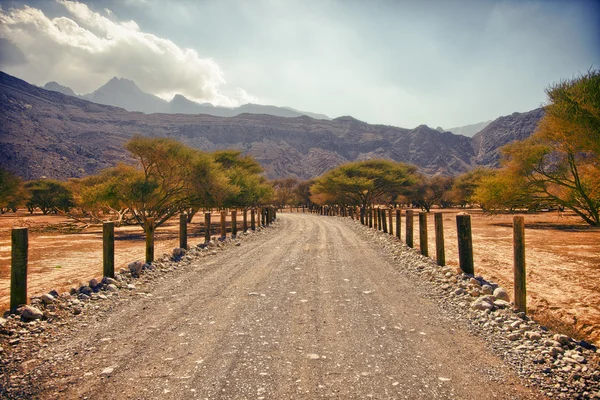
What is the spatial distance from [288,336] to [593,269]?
1039 centimetres

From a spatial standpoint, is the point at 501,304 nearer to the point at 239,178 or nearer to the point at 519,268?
the point at 519,268

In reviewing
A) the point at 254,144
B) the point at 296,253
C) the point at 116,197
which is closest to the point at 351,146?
the point at 254,144

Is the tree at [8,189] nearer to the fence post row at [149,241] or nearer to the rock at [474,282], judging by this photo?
the fence post row at [149,241]

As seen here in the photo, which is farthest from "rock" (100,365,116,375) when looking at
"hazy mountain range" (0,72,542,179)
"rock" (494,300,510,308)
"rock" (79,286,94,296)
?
"hazy mountain range" (0,72,542,179)

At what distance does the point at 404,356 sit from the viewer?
407 centimetres

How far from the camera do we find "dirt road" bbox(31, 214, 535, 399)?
339cm

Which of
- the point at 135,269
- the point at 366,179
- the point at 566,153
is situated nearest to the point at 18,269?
the point at 135,269

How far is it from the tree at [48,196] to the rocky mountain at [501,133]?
148224mm

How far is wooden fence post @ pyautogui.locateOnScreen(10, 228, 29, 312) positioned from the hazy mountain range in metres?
98.7

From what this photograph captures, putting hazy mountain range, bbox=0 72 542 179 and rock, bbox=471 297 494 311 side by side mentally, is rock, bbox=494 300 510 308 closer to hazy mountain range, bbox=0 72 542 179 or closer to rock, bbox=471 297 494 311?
rock, bbox=471 297 494 311

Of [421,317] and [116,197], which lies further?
[116,197]

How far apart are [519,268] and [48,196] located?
215 feet

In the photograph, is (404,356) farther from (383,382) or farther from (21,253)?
(21,253)

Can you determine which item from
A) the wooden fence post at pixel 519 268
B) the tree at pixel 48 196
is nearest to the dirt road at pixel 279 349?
the wooden fence post at pixel 519 268
